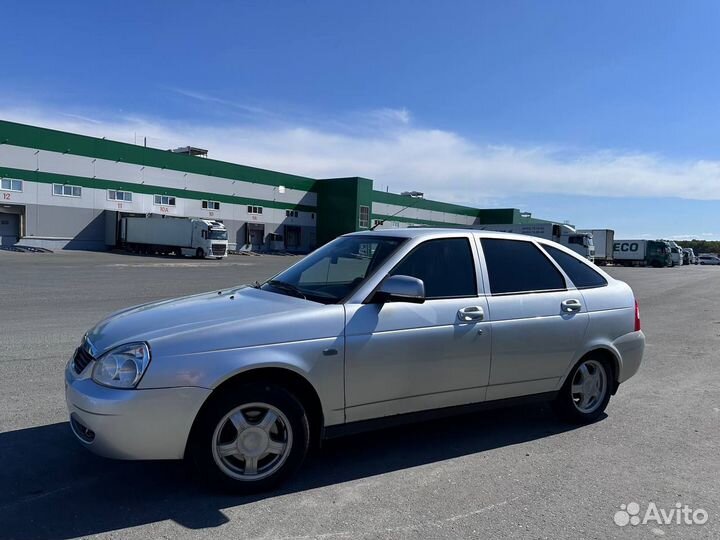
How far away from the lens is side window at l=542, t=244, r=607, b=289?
5.11m

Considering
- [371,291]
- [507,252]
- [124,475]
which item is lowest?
[124,475]

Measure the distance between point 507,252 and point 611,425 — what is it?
191 cm

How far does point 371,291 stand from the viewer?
3.96 meters

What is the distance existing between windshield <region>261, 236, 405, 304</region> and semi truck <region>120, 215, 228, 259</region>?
3956 centimetres

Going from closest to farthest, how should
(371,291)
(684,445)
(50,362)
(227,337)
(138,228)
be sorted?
(227,337), (371,291), (684,445), (50,362), (138,228)

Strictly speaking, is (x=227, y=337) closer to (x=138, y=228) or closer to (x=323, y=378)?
(x=323, y=378)

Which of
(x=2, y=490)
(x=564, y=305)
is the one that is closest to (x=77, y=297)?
(x=2, y=490)

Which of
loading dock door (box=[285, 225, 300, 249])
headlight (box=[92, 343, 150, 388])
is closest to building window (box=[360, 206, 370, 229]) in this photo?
loading dock door (box=[285, 225, 300, 249])

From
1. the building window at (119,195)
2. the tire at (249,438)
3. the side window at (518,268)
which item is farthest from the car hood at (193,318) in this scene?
the building window at (119,195)

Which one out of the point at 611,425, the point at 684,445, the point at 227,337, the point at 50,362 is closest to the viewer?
the point at 227,337

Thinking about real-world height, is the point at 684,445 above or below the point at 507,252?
below

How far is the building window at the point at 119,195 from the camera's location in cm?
4781

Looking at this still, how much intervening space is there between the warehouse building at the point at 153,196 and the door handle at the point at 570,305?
32.4 m

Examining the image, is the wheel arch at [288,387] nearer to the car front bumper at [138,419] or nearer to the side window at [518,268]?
the car front bumper at [138,419]
